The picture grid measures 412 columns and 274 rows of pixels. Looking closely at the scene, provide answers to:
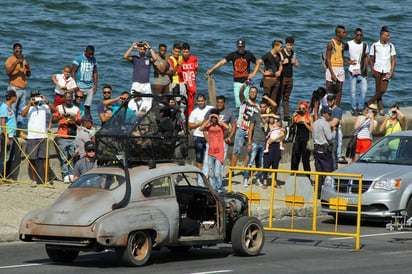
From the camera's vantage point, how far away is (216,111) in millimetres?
20812

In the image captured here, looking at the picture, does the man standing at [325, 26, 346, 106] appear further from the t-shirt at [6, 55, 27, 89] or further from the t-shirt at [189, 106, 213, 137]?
the t-shirt at [6, 55, 27, 89]

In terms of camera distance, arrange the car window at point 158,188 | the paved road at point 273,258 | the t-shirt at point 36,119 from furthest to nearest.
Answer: the t-shirt at point 36,119
the car window at point 158,188
the paved road at point 273,258

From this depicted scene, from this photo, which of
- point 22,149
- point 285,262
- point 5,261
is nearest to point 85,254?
point 5,261

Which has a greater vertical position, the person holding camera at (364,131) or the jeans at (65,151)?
the person holding camera at (364,131)

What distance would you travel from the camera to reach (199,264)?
1433cm

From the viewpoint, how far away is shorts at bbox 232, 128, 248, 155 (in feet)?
73.4

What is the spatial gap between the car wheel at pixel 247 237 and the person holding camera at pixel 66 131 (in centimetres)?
659

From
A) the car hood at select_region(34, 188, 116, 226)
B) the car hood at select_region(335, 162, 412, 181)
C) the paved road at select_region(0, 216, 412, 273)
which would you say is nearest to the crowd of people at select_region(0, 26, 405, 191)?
the car hood at select_region(335, 162, 412, 181)

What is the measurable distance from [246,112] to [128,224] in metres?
9.07

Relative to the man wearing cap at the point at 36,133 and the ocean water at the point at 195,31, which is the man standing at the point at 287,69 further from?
the ocean water at the point at 195,31

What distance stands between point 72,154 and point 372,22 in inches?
1338

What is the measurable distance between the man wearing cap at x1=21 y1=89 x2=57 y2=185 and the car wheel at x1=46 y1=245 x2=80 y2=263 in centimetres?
618

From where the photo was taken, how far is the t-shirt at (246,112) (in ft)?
72.4

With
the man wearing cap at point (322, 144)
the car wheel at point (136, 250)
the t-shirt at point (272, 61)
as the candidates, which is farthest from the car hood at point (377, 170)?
the car wheel at point (136, 250)
